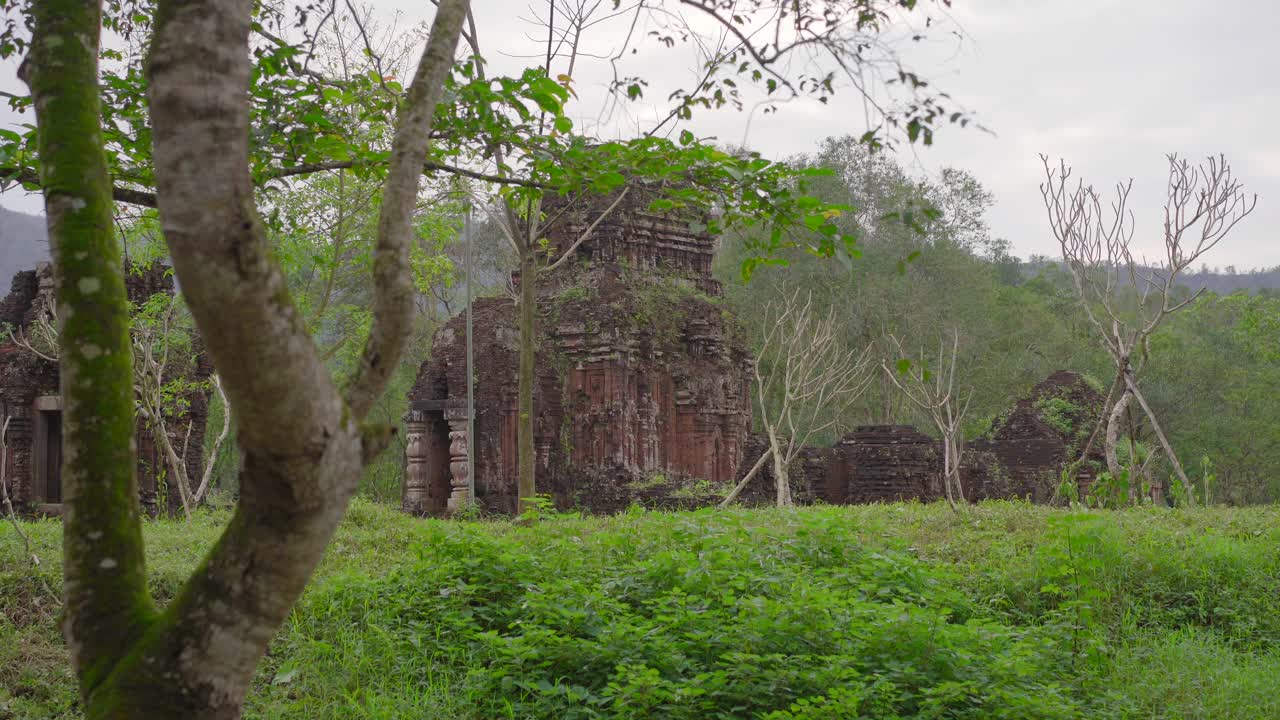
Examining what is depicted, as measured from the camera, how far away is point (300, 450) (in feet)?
7.26

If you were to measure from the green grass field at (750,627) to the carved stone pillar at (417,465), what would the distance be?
9.98m

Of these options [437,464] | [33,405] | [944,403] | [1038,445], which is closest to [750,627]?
[944,403]

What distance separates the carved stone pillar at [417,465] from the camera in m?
18.3

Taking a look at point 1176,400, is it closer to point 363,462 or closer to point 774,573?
point 774,573

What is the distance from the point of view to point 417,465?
60.7 feet

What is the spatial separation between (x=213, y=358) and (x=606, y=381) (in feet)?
47.2

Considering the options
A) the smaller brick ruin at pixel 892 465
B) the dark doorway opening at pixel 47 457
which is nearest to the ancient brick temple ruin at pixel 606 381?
the smaller brick ruin at pixel 892 465

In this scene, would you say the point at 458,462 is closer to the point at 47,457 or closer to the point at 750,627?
the point at 47,457

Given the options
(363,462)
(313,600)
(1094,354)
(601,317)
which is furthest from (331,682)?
A: (1094,354)

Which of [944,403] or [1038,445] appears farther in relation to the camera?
[1038,445]

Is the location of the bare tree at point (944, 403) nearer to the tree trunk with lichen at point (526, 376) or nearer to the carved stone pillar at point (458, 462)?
the tree trunk with lichen at point (526, 376)

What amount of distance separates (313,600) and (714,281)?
13.4 m

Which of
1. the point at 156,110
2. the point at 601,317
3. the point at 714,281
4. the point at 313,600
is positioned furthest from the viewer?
the point at 714,281

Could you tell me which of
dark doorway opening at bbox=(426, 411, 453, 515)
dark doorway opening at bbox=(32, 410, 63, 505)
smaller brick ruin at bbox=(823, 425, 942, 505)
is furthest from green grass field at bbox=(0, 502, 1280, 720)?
dark doorway opening at bbox=(426, 411, 453, 515)
